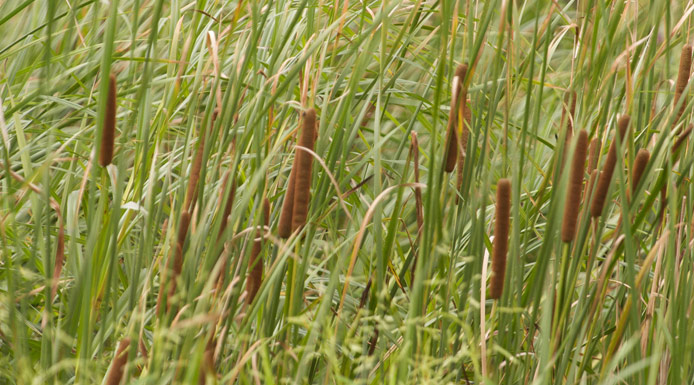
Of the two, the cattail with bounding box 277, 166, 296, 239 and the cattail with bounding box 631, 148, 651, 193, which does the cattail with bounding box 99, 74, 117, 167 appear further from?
the cattail with bounding box 631, 148, 651, 193

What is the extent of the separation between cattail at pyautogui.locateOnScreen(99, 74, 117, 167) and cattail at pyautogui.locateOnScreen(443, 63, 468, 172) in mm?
384

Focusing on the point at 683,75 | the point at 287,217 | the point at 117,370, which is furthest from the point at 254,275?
the point at 683,75

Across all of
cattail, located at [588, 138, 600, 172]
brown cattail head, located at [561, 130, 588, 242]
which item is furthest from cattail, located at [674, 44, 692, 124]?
brown cattail head, located at [561, 130, 588, 242]

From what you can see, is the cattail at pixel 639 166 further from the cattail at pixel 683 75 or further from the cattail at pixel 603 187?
the cattail at pixel 683 75

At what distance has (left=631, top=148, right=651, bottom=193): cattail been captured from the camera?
0.93 meters

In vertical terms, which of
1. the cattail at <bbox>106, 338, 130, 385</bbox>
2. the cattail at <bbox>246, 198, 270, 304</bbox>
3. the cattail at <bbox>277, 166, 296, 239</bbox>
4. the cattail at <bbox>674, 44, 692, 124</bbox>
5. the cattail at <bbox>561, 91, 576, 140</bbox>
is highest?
the cattail at <bbox>674, 44, 692, 124</bbox>

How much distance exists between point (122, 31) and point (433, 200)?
1.34 m

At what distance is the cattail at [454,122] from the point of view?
2.97 feet

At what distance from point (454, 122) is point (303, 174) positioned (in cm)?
18

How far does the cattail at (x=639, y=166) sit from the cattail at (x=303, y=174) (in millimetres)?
388

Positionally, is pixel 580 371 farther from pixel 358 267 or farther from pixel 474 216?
pixel 358 267

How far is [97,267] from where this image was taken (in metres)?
0.98

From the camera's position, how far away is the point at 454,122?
0.90 meters

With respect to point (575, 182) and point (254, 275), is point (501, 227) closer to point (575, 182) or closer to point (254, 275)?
point (575, 182)
